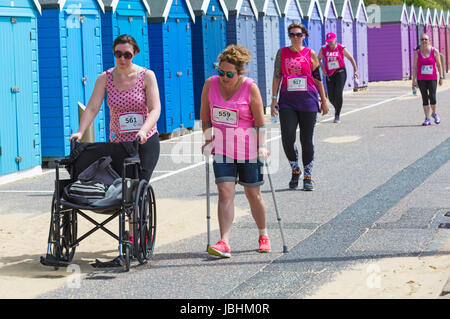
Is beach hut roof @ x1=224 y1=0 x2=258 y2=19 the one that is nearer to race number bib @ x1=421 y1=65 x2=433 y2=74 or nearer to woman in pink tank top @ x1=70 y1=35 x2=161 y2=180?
race number bib @ x1=421 y1=65 x2=433 y2=74

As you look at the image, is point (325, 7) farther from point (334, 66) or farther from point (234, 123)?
point (234, 123)

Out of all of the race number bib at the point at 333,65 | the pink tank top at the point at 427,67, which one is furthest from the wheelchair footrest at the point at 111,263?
the race number bib at the point at 333,65

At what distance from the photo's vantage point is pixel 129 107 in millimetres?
7141

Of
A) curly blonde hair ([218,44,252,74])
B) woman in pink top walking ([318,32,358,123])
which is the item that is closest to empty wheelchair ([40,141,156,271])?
curly blonde hair ([218,44,252,74])

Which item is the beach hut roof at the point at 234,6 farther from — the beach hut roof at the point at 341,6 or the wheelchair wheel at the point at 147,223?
the wheelchair wheel at the point at 147,223

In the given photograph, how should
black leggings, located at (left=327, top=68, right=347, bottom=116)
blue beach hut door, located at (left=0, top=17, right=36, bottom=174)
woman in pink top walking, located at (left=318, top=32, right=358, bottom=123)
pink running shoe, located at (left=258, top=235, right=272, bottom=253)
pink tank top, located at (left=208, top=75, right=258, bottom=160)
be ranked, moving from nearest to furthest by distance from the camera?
pink tank top, located at (left=208, top=75, right=258, bottom=160) < pink running shoe, located at (left=258, top=235, right=272, bottom=253) < blue beach hut door, located at (left=0, top=17, right=36, bottom=174) < woman in pink top walking, located at (left=318, top=32, right=358, bottom=123) < black leggings, located at (left=327, top=68, right=347, bottom=116)

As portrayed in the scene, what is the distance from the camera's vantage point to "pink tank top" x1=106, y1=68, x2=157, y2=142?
7129 millimetres

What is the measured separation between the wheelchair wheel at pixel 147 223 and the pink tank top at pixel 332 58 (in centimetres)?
1179

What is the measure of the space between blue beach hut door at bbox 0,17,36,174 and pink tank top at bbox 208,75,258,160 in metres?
5.61

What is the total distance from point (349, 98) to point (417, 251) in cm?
2155

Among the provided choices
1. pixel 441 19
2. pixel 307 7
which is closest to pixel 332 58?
pixel 307 7

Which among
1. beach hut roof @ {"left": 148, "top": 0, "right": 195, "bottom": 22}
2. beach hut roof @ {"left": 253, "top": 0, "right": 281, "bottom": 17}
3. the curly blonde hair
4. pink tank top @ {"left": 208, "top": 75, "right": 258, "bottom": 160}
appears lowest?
pink tank top @ {"left": 208, "top": 75, "right": 258, "bottom": 160}

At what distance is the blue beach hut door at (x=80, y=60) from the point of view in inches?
555

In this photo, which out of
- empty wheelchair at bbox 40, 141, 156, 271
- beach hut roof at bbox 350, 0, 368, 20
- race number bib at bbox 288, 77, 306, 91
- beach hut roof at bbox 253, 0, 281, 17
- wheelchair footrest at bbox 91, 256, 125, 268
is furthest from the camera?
beach hut roof at bbox 350, 0, 368, 20
